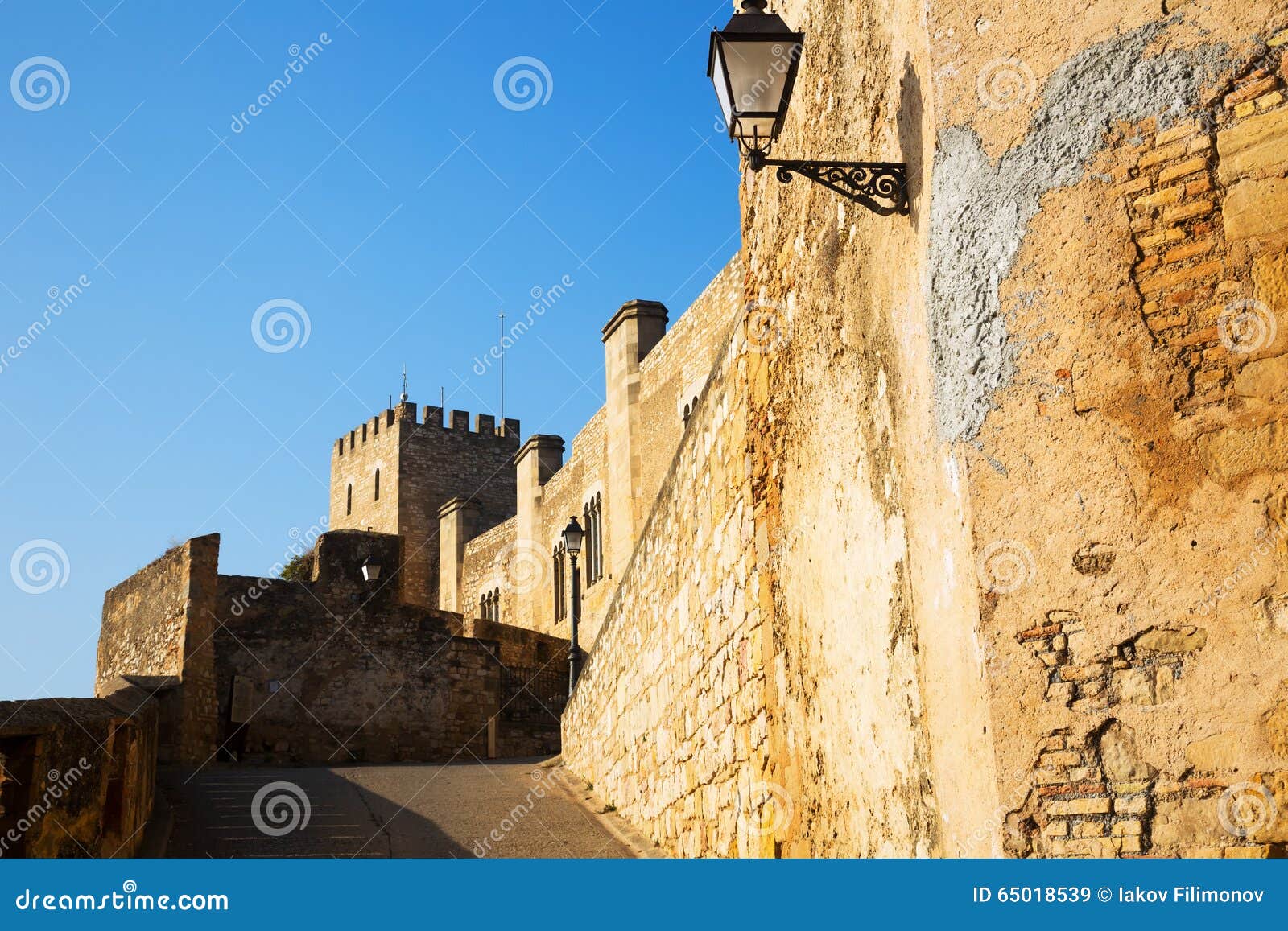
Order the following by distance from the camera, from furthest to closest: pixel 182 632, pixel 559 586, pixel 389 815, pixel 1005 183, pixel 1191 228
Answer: pixel 559 586
pixel 182 632
pixel 389 815
pixel 1005 183
pixel 1191 228

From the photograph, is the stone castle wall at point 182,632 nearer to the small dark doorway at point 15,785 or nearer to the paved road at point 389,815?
the paved road at point 389,815

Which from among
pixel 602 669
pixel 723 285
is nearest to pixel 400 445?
pixel 723 285

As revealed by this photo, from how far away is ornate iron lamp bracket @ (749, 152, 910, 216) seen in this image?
4004mm

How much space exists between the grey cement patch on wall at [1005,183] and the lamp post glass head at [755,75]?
90cm

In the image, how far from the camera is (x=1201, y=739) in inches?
121

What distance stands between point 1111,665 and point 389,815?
7922 millimetres

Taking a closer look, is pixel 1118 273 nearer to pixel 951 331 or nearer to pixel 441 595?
pixel 951 331

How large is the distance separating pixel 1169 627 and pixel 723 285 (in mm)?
15432

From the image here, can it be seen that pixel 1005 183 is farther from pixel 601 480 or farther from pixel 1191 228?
pixel 601 480

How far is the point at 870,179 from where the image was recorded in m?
4.07

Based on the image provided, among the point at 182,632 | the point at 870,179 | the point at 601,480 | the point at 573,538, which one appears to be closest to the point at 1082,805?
the point at 870,179

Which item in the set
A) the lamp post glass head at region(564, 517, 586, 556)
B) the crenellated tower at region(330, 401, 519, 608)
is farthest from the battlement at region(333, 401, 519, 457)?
the lamp post glass head at region(564, 517, 586, 556)

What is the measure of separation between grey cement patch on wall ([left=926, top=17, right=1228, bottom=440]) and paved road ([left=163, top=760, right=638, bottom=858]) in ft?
17.6

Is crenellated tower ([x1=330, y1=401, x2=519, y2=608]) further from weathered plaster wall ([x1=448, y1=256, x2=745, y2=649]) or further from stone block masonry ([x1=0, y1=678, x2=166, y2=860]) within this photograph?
stone block masonry ([x1=0, y1=678, x2=166, y2=860])
